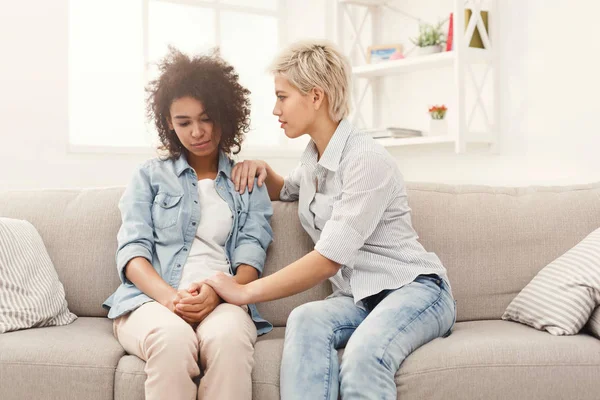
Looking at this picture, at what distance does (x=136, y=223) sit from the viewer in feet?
6.43

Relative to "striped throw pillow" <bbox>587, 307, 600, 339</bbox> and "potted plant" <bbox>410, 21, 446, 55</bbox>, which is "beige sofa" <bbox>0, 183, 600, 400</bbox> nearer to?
"striped throw pillow" <bbox>587, 307, 600, 339</bbox>

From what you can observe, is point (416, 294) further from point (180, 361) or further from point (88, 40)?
point (88, 40)

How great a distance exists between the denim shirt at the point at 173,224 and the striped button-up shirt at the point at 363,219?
0.18m

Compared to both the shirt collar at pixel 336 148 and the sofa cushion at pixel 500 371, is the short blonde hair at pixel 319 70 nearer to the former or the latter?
the shirt collar at pixel 336 148

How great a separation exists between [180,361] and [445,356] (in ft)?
1.93

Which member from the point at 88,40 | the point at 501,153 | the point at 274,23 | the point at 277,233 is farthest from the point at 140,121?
the point at 277,233

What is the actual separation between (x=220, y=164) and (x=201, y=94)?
0.70 feet

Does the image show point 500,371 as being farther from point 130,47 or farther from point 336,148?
point 130,47

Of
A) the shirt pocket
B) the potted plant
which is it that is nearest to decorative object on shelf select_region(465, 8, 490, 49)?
the potted plant

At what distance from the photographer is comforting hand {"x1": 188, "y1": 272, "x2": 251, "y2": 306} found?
1764mm

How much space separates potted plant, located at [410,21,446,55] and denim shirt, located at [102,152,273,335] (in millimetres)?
1924

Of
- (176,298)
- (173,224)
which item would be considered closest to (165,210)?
(173,224)

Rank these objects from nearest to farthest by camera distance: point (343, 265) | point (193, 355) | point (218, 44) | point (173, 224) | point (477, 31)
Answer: point (193, 355) < point (343, 265) < point (173, 224) < point (477, 31) < point (218, 44)

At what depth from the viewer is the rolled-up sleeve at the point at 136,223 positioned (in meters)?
1.92
